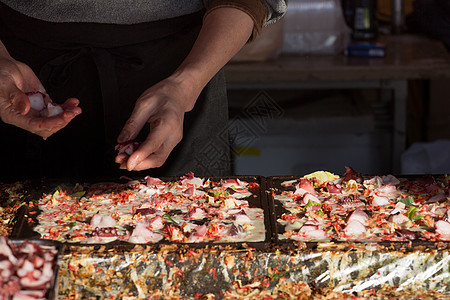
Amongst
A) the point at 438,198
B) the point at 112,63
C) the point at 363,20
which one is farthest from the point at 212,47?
the point at 363,20

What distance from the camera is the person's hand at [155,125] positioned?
1.44 meters

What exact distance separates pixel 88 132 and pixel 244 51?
142 centimetres

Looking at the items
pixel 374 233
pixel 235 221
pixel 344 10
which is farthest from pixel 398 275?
pixel 344 10

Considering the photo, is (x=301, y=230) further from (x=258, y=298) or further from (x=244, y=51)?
(x=244, y=51)

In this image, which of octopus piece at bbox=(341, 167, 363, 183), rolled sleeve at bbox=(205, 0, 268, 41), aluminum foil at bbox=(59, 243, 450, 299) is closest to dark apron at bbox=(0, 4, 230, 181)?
rolled sleeve at bbox=(205, 0, 268, 41)

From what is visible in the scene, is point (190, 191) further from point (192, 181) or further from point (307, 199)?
point (307, 199)

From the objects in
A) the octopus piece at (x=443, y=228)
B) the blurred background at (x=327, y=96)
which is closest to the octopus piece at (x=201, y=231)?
the octopus piece at (x=443, y=228)

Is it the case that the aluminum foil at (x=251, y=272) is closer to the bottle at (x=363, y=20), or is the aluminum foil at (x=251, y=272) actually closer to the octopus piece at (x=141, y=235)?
the octopus piece at (x=141, y=235)

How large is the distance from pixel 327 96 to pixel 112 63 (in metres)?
1.88

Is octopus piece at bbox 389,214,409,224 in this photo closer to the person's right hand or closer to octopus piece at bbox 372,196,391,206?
octopus piece at bbox 372,196,391,206

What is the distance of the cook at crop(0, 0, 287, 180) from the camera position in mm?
1812

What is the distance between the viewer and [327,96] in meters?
3.57

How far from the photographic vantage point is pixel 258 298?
1.29m

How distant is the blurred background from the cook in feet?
3.79
